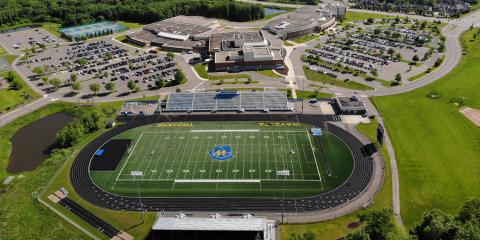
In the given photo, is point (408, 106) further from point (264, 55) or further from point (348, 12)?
point (348, 12)

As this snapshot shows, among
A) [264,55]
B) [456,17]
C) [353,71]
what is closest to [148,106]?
[264,55]

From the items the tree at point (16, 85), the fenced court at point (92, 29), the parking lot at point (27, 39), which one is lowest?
the tree at point (16, 85)

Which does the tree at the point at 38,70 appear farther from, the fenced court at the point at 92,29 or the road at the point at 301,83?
the fenced court at the point at 92,29

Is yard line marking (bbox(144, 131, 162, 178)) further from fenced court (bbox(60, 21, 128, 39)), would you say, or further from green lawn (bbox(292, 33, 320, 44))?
fenced court (bbox(60, 21, 128, 39))

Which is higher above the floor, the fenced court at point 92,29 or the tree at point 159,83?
the fenced court at point 92,29

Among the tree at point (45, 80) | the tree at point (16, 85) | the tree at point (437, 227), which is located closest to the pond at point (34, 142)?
the tree at point (45, 80)

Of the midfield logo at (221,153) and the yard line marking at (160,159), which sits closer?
the yard line marking at (160,159)
